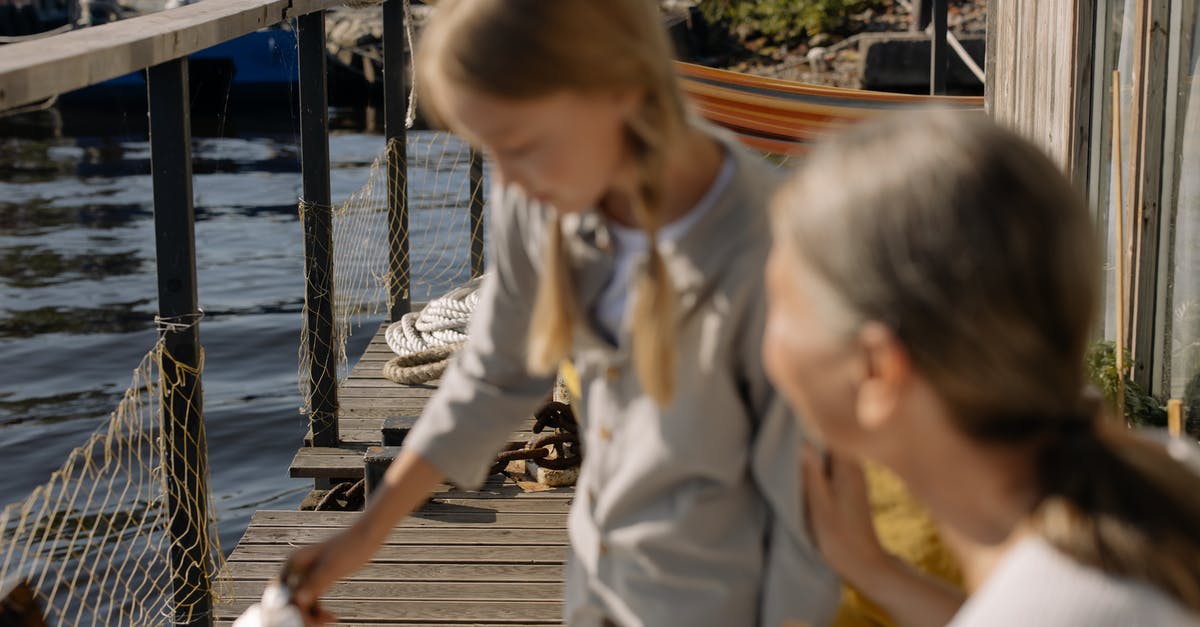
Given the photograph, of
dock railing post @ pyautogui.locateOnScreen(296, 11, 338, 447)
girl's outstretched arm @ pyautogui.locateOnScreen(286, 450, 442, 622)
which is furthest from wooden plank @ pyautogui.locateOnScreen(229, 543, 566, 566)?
girl's outstretched arm @ pyautogui.locateOnScreen(286, 450, 442, 622)

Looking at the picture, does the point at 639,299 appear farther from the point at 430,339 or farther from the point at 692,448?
the point at 430,339

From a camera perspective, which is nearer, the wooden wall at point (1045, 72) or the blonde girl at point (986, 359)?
the blonde girl at point (986, 359)

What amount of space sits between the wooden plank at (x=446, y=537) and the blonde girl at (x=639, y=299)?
211 centimetres

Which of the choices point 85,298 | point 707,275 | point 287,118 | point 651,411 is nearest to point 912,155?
point 707,275

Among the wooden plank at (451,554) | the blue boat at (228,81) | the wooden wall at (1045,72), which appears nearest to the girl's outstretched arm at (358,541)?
the wooden plank at (451,554)

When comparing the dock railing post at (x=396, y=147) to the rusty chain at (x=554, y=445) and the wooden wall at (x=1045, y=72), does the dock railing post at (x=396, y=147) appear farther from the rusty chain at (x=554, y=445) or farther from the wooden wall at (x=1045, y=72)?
the wooden wall at (x=1045, y=72)

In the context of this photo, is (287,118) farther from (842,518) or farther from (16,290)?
(842,518)

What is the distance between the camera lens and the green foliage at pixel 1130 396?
3.48 metres

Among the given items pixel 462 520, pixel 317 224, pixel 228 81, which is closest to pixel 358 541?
pixel 462 520

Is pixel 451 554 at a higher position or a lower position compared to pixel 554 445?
lower

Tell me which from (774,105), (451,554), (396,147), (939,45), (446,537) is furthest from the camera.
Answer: (939,45)

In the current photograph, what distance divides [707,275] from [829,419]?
0.32m

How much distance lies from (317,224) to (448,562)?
61.2 inches

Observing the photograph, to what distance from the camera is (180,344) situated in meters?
3.21
